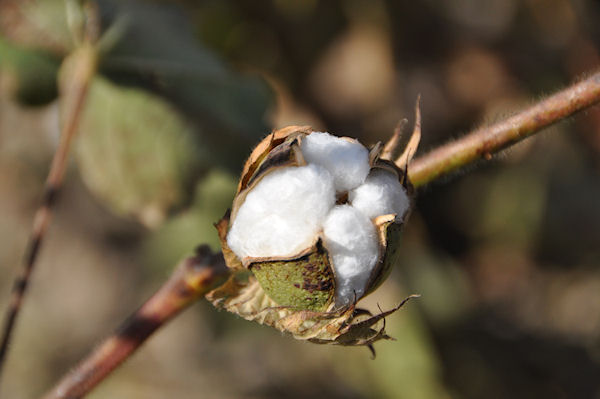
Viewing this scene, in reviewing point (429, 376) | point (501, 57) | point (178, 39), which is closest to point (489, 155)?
point (178, 39)

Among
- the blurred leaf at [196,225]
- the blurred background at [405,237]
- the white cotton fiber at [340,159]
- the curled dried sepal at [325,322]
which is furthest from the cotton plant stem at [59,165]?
the blurred background at [405,237]

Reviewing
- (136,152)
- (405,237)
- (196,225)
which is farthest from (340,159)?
(405,237)

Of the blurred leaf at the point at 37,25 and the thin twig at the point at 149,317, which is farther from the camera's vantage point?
the blurred leaf at the point at 37,25

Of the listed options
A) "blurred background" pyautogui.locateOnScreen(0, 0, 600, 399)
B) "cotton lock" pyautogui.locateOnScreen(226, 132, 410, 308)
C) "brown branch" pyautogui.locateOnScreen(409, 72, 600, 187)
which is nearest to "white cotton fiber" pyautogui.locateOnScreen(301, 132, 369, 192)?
"cotton lock" pyautogui.locateOnScreen(226, 132, 410, 308)

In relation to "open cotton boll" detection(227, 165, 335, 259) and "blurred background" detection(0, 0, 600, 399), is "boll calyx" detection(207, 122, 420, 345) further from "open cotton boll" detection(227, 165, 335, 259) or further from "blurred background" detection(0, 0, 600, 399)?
"blurred background" detection(0, 0, 600, 399)

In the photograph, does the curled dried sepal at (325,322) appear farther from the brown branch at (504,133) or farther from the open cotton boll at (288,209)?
the brown branch at (504,133)

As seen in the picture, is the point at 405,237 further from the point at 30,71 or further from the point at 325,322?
the point at 325,322

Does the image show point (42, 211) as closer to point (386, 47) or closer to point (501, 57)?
point (386, 47)
